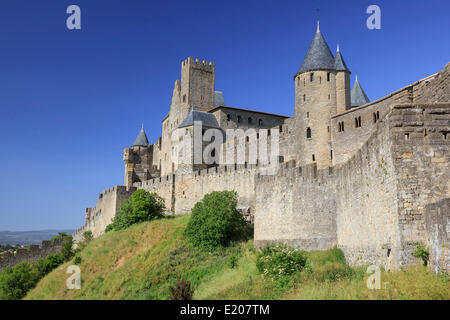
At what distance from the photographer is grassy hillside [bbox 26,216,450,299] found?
35.2 feet

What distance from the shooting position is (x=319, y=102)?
36.5 m

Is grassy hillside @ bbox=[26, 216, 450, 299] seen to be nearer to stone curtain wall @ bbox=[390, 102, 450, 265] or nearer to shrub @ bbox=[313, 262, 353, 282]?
shrub @ bbox=[313, 262, 353, 282]

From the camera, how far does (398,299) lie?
381 inches

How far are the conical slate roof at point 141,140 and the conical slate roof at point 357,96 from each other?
104ft

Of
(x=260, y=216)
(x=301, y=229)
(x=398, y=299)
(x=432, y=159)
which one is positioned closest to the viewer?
(x=398, y=299)

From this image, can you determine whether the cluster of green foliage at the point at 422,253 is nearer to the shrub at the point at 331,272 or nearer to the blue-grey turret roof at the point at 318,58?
the shrub at the point at 331,272

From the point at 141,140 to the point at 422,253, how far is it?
57.7 meters

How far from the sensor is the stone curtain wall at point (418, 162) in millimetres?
11062

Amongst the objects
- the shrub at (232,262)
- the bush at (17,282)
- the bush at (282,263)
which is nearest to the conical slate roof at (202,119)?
the bush at (17,282)
